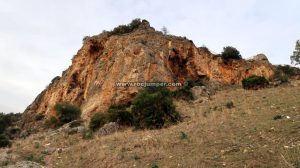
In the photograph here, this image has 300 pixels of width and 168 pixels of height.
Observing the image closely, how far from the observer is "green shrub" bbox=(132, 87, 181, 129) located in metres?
17.1

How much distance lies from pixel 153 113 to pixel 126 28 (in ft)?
63.7

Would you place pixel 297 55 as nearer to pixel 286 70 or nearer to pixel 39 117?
pixel 286 70

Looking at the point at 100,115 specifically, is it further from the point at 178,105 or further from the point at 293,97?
the point at 293,97

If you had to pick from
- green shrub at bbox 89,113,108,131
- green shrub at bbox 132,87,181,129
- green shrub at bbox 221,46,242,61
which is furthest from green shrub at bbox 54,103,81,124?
green shrub at bbox 221,46,242,61

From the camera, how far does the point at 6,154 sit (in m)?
13.6

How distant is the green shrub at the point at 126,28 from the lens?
35281 mm

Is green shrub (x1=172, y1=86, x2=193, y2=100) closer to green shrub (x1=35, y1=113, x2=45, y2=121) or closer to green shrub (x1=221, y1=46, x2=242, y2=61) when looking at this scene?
green shrub (x1=221, y1=46, x2=242, y2=61)

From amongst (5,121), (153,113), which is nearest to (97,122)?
(153,113)

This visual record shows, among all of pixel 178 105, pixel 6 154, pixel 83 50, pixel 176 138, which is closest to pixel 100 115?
pixel 178 105

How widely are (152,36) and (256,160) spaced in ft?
83.4

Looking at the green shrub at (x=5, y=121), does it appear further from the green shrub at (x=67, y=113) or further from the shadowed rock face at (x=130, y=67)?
the green shrub at (x=67, y=113)

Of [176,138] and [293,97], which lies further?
[293,97]

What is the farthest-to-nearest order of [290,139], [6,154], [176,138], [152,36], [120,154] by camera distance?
[152,36], [6,154], [176,138], [120,154], [290,139]

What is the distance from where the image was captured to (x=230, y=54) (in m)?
36.5
